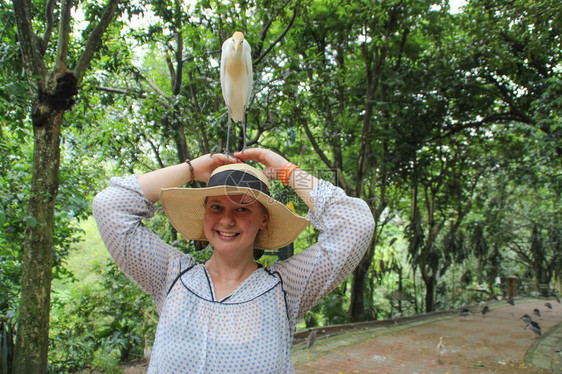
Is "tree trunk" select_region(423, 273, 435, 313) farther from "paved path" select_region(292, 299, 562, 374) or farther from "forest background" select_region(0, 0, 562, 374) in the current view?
"paved path" select_region(292, 299, 562, 374)

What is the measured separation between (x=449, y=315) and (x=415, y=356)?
4893 millimetres

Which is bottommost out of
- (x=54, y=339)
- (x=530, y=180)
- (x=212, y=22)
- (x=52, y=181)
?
(x=54, y=339)

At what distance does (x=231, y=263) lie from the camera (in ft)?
4.34

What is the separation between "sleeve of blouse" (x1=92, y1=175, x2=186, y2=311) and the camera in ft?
4.16

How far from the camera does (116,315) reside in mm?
5152

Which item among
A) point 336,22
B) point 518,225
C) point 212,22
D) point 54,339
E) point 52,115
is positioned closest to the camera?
point 52,115

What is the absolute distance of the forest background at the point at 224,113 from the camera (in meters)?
2.98

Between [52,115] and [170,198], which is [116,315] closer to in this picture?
[52,115]

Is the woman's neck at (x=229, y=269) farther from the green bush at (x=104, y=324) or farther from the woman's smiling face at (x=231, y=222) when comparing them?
the green bush at (x=104, y=324)

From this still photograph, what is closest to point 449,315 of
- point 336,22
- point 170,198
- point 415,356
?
point 415,356

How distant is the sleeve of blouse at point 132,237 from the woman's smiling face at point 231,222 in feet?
0.58

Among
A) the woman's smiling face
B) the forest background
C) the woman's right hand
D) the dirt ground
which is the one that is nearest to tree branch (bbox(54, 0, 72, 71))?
the forest background

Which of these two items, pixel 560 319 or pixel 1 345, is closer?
pixel 1 345

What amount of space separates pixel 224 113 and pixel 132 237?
2.27m
